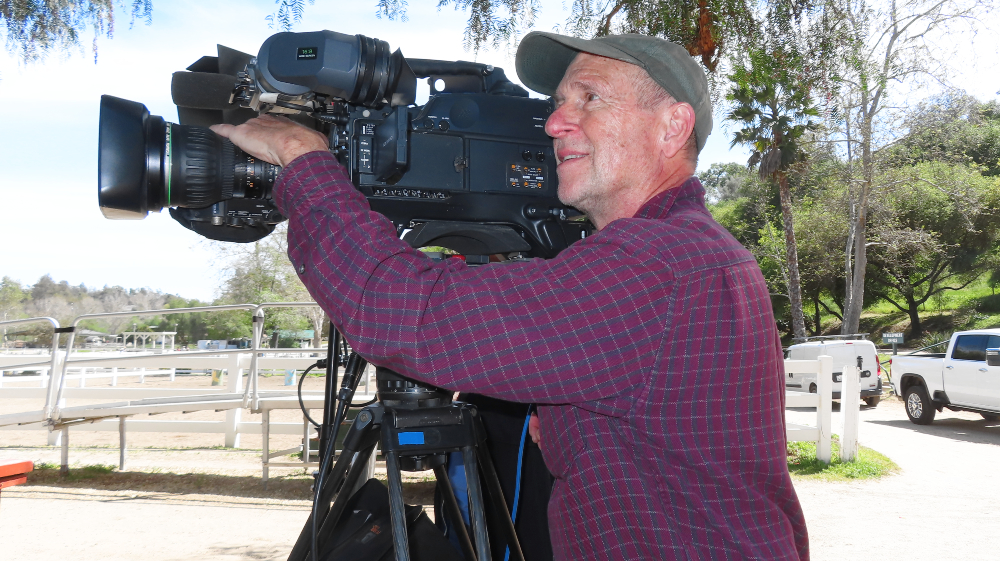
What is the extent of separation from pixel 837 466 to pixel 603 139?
7.17 metres

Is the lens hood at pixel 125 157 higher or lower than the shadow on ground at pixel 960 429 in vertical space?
higher

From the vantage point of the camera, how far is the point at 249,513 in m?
5.46

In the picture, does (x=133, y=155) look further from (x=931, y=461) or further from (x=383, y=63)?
(x=931, y=461)

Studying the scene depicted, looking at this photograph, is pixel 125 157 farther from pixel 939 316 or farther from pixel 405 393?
pixel 939 316

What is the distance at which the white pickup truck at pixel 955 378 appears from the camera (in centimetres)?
1048

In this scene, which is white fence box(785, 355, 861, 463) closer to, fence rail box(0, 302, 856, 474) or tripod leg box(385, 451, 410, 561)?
fence rail box(0, 302, 856, 474)

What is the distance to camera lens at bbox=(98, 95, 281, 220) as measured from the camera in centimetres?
139

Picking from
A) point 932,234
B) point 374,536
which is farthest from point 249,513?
point 932,234

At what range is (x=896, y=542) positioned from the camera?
4.89 metres

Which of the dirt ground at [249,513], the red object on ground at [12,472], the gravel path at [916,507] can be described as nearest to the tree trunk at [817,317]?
the gravel path at [916,507]

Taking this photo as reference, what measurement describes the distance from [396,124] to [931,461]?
8956mm

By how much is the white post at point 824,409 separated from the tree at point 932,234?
57.8ft

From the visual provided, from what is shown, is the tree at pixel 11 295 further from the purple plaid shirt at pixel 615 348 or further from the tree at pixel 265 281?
the purple plaid shirt at pixel 615 348

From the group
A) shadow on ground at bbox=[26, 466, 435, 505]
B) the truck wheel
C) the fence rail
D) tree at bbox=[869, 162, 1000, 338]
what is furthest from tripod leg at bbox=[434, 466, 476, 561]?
tree at bbox=[869, 162, 1000, 338]
